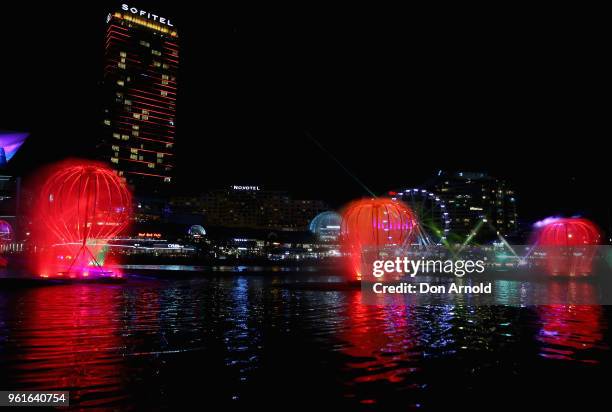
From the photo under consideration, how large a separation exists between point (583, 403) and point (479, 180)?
199469 millimetres

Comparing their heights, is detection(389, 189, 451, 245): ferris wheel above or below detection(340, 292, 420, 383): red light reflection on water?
above

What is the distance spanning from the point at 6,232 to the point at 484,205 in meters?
159

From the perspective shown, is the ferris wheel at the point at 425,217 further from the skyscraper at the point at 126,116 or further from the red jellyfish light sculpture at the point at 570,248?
the skyscraper at the point at 126,116

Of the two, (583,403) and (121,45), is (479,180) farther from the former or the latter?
(583,403)

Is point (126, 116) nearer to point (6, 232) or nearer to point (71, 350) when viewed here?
point (6, 232)

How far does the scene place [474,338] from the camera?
14102mm

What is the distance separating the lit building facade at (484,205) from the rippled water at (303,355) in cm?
17582

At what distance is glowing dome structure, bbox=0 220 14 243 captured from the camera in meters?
78.4

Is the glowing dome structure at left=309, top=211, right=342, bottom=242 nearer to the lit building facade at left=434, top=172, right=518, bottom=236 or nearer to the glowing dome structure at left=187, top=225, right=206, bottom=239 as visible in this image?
the glowing dome structure at left=187, top=225, right=206, bottom=239

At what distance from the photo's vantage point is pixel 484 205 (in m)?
195

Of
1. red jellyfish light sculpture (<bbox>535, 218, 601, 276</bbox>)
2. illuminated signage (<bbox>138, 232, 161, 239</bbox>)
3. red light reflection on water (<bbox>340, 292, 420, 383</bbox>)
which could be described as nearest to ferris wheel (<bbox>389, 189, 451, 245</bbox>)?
red jellyfish light sculpture (<bbox>535, 218, 601, 276</bbox>)

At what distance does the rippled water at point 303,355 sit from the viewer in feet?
28.2

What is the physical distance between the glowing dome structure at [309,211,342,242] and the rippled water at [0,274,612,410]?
138m

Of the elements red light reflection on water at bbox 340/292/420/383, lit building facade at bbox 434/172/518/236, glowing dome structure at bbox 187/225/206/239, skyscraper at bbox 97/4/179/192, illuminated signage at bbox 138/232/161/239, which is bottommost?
red light reflection on water at bbox 340/292/420/383
